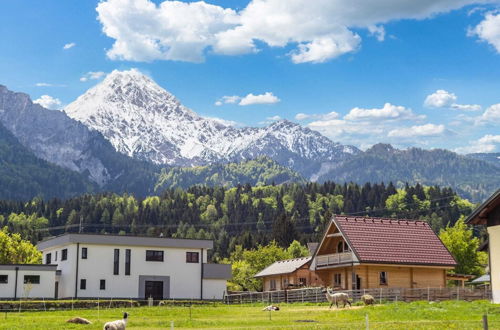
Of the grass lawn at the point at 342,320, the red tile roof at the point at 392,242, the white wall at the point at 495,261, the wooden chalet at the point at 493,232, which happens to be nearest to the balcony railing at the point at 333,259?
the red tile roof at the point at 392,242

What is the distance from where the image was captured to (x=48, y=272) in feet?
252

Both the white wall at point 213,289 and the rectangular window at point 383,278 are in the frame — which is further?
the white wall at point 213,289

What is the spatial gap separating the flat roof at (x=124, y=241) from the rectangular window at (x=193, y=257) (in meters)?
0.78

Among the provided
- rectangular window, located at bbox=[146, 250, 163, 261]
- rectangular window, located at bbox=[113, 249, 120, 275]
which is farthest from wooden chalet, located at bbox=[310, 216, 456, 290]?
rectangular window, located at bbox=[113, 249, 120, 275]

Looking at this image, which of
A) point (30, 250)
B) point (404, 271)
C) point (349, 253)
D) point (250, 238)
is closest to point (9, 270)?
point (349, 253)

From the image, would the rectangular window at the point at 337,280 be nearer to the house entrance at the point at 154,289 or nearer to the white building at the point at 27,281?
the house entrance at the point at 154,289

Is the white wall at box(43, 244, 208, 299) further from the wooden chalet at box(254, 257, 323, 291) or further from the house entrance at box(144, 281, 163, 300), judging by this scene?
the wooden chalet at box(254, 257, 323, 291)

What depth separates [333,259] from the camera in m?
72.2

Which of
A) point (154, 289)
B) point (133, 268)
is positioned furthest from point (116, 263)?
point (154, 289)

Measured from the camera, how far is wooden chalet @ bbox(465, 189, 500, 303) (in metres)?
45.4

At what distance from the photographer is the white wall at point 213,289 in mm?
84875

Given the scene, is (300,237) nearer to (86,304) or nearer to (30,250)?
(30,250)

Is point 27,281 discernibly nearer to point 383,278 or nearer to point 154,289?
point 154,289

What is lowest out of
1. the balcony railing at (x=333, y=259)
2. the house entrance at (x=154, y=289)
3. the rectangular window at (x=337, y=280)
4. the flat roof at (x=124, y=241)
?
the house entrance at (x=154, y=289)
